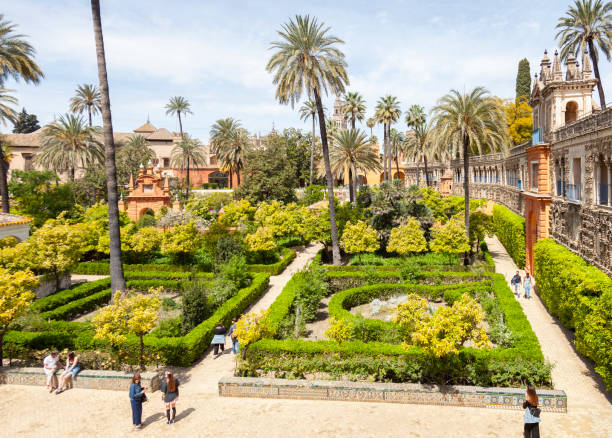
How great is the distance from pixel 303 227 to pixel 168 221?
1174 cm

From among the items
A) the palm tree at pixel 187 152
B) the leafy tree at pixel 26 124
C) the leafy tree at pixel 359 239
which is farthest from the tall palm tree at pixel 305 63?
the leafy tree at pixel 26 124

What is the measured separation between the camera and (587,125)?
58.9ft

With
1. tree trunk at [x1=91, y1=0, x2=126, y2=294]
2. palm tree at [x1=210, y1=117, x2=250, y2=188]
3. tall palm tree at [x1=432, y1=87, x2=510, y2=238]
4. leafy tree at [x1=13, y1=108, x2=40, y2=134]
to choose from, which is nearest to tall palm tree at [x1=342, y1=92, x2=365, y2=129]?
palm tree at [x1=210, y1=117, x2=250, y2=188]

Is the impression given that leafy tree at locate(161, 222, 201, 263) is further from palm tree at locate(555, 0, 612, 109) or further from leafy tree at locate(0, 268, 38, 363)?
palm tree at locate(555, 0, 612, 109)

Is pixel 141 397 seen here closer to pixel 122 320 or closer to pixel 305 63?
pixel 122 320

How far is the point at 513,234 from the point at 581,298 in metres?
17.4

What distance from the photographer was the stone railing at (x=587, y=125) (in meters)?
15.9

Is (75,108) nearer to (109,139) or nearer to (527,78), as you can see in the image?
(109,139)

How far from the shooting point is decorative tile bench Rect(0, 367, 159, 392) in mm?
→ 12839

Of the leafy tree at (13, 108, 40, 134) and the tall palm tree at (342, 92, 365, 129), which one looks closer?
the tall palm tree at (342, 92, 365, 129)

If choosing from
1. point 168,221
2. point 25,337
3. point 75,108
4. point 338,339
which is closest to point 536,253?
point 338,339

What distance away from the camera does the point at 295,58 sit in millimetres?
26219

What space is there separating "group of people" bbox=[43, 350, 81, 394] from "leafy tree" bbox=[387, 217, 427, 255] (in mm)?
19246

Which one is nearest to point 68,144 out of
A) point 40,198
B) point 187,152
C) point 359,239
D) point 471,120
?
point 40,198
